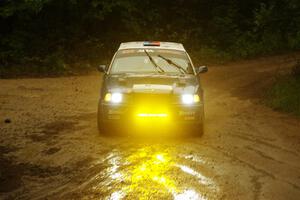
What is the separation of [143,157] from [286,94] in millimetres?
8083

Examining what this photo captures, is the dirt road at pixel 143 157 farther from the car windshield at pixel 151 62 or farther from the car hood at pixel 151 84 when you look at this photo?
the car windshield at pixel 151 62

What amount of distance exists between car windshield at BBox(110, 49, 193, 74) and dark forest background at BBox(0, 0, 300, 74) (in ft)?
37.9

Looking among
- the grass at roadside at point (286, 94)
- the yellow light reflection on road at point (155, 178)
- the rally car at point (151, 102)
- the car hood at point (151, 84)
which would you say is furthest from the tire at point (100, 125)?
the grass at roadside at point (286, 94)

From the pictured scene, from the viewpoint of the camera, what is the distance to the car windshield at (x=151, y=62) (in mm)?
11891

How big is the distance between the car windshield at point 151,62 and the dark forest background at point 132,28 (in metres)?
11.5

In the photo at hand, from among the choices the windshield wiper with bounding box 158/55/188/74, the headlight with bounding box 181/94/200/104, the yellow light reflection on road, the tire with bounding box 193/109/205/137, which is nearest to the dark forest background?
the windshield wiper with bounding box 158/55/188/74

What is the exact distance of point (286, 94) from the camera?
53.4ft

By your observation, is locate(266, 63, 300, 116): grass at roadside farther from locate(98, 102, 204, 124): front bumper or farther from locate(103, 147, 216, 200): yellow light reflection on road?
locate(103, 147, 216, 200): yellow light reflection on road

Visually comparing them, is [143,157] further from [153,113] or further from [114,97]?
[114,97]

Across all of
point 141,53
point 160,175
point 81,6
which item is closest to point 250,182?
point 160,175

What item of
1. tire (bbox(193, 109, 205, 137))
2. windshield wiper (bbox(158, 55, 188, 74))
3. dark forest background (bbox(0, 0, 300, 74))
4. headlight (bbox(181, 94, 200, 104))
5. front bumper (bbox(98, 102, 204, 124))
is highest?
dark forest background (bbox(0, 0, 300, 74))

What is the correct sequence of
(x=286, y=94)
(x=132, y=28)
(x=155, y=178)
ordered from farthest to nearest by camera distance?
(x=132, y=28)
(x=286, y=94)
(x=155, y=178)

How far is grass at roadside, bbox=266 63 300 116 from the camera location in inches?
580

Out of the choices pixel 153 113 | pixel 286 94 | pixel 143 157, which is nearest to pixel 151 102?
pixel 153 113
